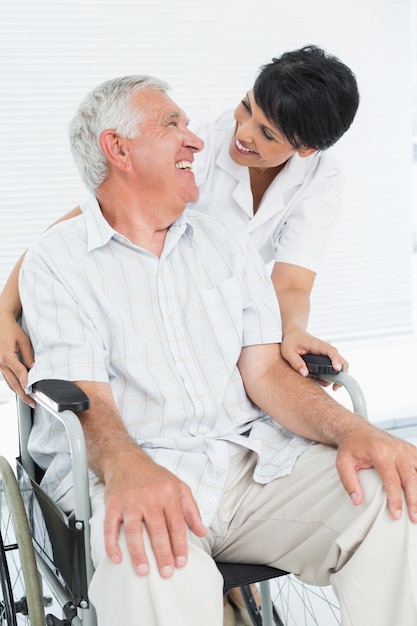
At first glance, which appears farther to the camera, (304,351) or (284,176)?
(284,176)

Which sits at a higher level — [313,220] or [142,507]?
[313,220]

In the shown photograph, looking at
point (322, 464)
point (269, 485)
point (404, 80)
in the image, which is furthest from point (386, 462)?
point (404, 80)

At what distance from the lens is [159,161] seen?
185cm

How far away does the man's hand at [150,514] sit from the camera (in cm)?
129

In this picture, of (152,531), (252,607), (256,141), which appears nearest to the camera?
(152,531)

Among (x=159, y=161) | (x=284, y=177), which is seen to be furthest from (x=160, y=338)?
(x=284, y=177)

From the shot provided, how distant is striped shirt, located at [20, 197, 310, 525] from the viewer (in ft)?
5.51

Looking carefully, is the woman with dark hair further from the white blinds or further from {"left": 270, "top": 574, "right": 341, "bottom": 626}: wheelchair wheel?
the white blinds

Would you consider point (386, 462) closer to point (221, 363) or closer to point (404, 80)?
point (221, 363)

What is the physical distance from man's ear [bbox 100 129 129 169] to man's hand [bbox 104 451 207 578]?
0.76 metres

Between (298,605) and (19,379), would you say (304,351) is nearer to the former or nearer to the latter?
(19,379)

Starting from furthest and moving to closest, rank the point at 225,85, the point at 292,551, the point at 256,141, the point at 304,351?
the point at 225,85, the point at 256,141, the point at 304,351, the point at 292,551

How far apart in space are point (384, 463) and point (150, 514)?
1.46 feet

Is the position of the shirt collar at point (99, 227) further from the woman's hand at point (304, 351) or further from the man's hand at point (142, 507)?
the man's hand at point (142, 507)
